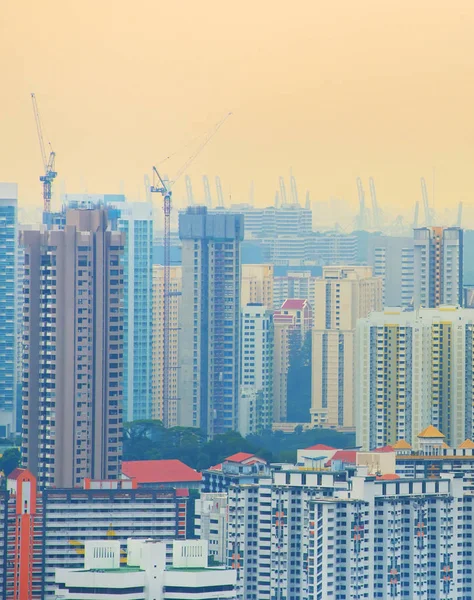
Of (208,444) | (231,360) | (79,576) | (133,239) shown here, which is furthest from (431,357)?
(79,576)

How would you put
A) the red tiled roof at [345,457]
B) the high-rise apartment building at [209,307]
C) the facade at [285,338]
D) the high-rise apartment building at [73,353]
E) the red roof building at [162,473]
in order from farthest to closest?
the facade at [285,338], the high-rise apartment building at [209,307], the red roof building at [162,473], the high-rise apartment building at [73,353], the red tiled roof at [345,457]

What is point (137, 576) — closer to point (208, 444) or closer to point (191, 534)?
point (191, 534)

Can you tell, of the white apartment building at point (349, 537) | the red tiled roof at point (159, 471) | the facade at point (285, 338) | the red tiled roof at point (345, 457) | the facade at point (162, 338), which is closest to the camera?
the white apartment building at point (349, 537)

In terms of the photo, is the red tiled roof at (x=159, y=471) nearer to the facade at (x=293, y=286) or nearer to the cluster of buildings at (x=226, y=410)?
the cluster of buildings at (x=226, y=410)

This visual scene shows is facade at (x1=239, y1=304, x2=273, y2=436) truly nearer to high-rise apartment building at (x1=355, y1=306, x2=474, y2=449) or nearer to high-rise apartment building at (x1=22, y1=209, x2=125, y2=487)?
high-rise apartment building at (x1=355, y1=306, x2=474, y2=449)

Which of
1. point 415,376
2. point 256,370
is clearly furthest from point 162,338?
point 415,376

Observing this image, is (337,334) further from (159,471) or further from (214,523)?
(214,523)

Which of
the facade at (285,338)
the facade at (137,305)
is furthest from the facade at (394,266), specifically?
the facade at (137,305)
